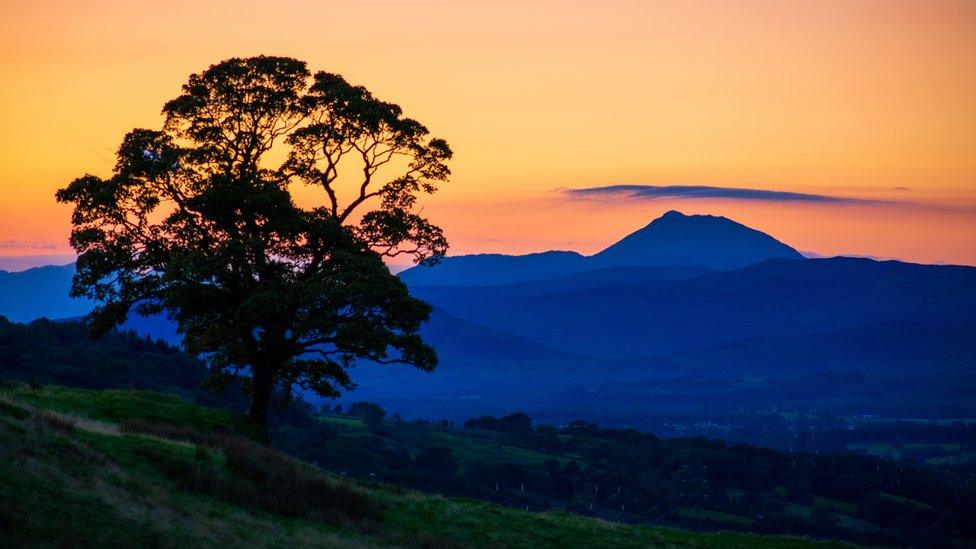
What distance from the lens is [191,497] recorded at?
3109cm

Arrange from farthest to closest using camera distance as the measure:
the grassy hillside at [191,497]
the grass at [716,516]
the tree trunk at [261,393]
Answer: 1. the grass at [716,516]
2. the tree trunk at [261,393]
3. the grassy hillside at [191,497]

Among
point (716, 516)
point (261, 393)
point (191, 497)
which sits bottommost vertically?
point (716, 516)

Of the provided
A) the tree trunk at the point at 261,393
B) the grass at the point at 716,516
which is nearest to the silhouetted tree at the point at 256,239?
the tree trunk at the point at 261,393

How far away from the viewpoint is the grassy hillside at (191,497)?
84.3ft

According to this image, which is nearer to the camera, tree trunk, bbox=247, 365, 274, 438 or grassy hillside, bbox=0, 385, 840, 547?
grassy hillside, bbox=0, 385, 840, 547

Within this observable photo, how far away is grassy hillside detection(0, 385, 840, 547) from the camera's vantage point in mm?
25703

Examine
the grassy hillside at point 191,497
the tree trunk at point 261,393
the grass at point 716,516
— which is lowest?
the grass at point 716,516

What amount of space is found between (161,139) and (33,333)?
99828 mm

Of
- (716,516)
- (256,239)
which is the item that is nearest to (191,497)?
(256,239)

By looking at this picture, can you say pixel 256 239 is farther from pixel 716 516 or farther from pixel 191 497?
pixel 716 516

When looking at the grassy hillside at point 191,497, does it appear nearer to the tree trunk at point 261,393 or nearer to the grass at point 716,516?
A: the tree trunk at point 261,393

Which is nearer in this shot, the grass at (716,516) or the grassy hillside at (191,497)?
the grassy hillside at (191,497)

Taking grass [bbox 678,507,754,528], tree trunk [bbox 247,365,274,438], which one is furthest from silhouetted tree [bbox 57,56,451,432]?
grass [bbox 678,507,754,528]

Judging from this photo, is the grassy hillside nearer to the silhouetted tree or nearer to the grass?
the silhouetted tree
